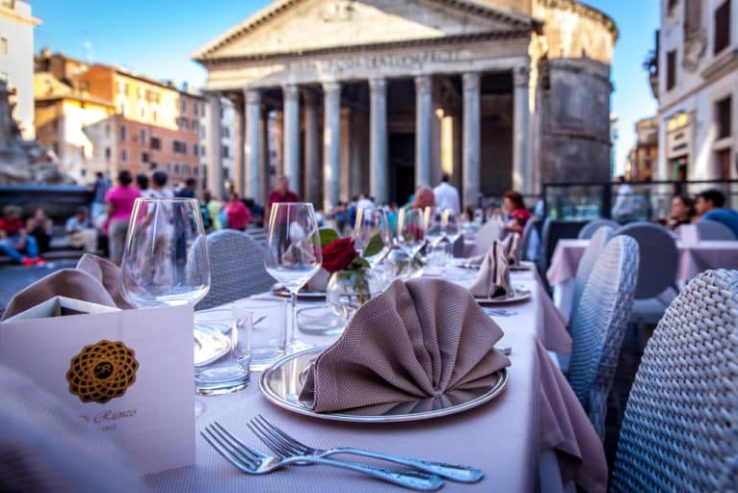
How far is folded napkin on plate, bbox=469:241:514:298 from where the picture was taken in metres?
2.24

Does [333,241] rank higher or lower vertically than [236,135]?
lower

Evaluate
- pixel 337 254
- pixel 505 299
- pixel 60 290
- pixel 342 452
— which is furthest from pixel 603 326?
pixel 60 290

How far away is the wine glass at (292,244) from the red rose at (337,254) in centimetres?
14

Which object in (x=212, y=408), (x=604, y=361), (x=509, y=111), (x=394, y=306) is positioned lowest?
(x=604, y=361)

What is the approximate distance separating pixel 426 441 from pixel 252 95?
28966 mm

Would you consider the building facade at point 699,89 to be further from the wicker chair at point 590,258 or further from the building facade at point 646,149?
the building facade at point 646,149

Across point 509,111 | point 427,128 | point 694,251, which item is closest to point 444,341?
point 694,251

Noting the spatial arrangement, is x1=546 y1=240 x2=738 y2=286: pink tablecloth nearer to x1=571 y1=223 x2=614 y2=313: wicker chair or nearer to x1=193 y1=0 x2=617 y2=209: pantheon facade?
x1=571 y1=223 x2=614 y2=313: wicker chair

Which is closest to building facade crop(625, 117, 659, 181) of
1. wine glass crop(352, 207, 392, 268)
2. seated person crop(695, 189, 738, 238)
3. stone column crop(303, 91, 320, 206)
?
stone column crop(303, 91, 320, 206)

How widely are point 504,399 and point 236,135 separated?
30890 mm

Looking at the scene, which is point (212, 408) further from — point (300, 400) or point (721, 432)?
point (721, 432)

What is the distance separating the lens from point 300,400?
1065 millimetres

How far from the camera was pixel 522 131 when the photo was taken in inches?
958

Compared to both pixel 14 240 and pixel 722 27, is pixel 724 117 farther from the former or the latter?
pixel 14 240
